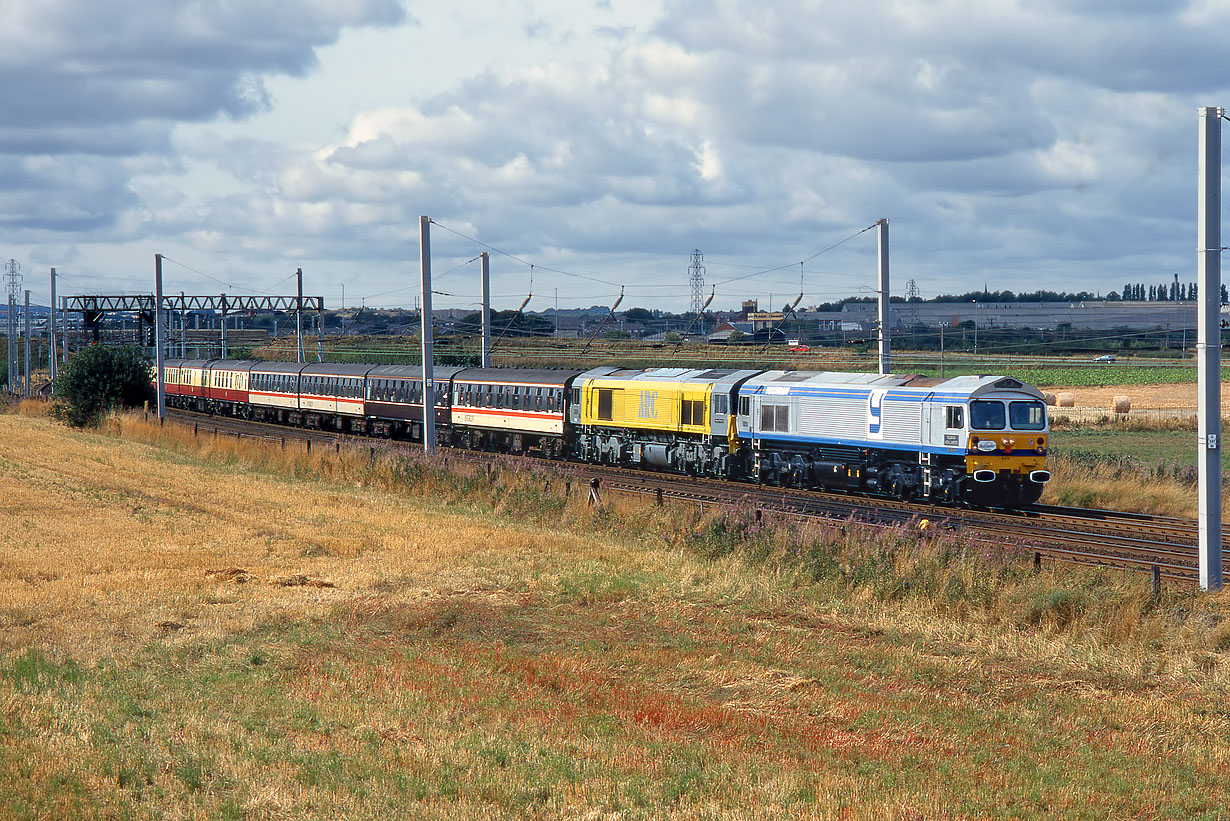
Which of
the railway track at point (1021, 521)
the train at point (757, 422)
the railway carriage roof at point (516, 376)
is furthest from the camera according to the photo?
the railway carriage roof at point (516, 376)

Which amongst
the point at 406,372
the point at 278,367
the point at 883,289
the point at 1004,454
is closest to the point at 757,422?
the point at 883,289

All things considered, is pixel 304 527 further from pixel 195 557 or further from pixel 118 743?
pixel 118 743

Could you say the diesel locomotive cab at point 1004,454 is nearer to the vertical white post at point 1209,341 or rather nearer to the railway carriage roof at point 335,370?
the vertical white post at point 1209,341

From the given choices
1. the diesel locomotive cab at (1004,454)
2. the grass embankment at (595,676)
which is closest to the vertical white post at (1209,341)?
the grass embankment at (595,676)

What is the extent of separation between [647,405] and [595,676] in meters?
25.5

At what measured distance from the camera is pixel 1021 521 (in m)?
26.3

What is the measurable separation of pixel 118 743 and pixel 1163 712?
10256 millimetres

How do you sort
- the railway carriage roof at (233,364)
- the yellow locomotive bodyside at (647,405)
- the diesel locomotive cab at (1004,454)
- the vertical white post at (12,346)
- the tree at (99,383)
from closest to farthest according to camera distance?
the diesel locomotive cab at (1004,454) < the yellow locomotive bodyside at (647,405) < the tree at (99,383) < the railway carriage roof at (233,364) < the vertical white post at (12,346)

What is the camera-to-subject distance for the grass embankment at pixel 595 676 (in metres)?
10.1

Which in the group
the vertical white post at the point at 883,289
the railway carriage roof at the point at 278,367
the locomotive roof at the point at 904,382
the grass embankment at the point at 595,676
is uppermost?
the vertical white post at the point at 883,289

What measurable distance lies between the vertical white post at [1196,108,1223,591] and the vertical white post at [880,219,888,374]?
45.4 ft

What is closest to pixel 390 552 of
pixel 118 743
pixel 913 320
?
pixel 118 743

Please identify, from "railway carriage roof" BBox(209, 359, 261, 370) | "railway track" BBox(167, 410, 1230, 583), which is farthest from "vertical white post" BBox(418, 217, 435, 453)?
"railway carriage roof" BBox(209, 359, 261, 370)

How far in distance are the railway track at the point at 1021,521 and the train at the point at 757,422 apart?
2.26ft
